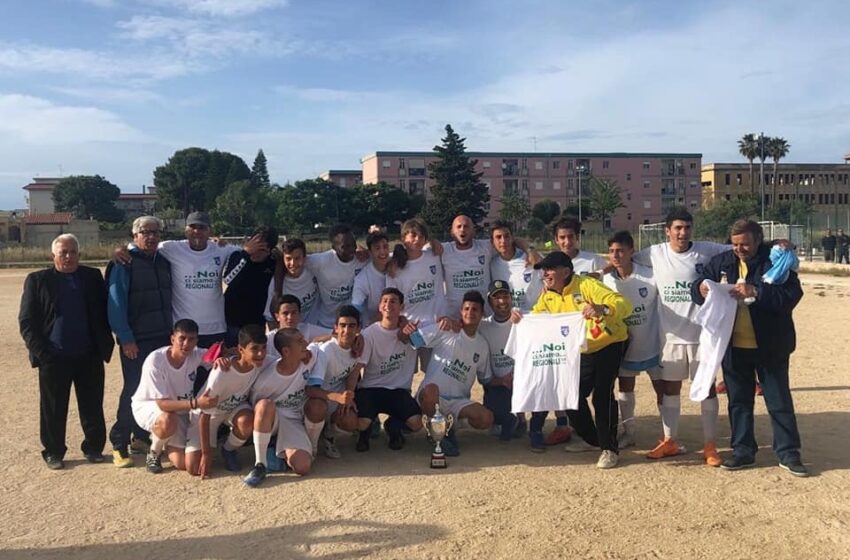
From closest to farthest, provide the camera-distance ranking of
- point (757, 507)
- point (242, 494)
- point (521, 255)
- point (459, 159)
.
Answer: point (757, 507) < point (242, 494) < point (521, 255) < point (459, 159)

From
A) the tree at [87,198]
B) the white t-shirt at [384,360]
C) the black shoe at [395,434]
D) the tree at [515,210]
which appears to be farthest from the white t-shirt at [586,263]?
the tree at [87,198]

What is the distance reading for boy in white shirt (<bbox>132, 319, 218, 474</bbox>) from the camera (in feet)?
19.2

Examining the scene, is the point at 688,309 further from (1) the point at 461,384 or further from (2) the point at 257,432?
(2) the point at 257,432

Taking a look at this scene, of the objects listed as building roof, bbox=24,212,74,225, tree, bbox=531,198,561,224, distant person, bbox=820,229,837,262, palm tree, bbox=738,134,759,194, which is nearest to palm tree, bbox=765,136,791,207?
palm tree, bbox=738,134,759,194

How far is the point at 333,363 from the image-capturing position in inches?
246

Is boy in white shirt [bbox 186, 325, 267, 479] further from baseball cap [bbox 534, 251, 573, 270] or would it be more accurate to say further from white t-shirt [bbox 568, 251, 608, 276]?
white t-shirt [bbox 568, 251, 608, 276]

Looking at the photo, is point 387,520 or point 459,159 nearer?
point 387,520

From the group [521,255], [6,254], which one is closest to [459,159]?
[6,254]

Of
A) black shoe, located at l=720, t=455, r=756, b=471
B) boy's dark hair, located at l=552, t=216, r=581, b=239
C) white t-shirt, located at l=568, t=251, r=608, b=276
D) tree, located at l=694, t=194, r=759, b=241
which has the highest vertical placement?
tree, located at l=694, t=194, r=759, b=241

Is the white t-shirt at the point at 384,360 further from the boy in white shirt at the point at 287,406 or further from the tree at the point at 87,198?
the tree at the point at 87,198

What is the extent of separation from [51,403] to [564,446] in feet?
15.3

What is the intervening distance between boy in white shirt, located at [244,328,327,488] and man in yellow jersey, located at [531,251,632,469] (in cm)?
221

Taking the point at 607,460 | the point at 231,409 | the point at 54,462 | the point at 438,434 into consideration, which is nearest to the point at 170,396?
the point at 231,409

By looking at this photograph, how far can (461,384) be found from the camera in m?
6.67
